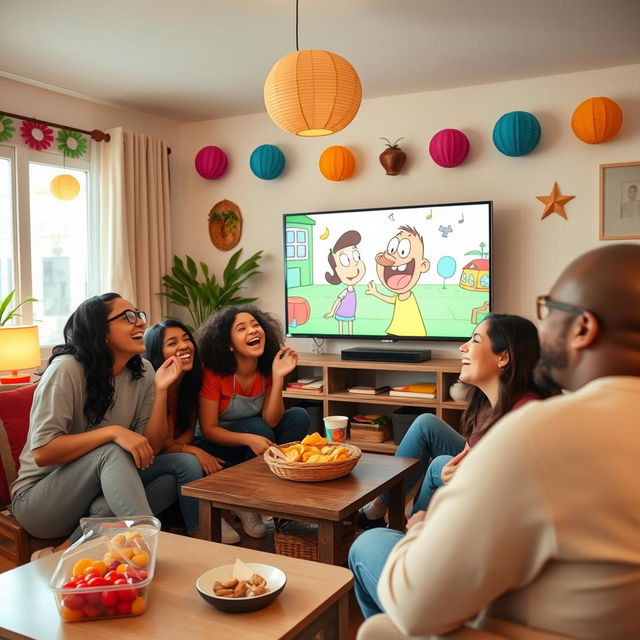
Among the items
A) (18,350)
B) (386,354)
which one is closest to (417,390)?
(386,354)

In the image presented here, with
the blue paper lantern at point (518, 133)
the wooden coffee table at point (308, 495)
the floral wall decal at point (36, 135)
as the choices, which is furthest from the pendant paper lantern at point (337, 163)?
the wooden coffee table at point (308, 495)

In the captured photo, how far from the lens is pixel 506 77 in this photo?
178 inches

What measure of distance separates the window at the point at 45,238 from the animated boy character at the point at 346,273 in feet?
5.46

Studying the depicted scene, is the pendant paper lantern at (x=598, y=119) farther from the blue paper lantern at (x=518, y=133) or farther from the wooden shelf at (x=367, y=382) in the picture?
the wooden shelf at (x=367, y=382)

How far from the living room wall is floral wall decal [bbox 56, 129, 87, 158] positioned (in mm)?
1079

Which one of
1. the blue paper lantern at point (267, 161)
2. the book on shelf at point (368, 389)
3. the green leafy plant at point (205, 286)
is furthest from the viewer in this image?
the green leafy plant at point (205, 286)

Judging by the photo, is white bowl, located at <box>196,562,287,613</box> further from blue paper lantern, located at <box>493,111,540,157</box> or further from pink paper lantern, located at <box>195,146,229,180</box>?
pink paper lantern, located at <box>195,146,229,180</box>

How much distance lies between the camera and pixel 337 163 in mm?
4926

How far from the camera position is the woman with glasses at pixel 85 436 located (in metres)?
2.40

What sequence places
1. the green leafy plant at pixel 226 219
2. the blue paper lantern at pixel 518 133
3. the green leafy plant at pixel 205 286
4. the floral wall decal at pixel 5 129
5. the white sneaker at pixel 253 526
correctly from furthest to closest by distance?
the green leafy plant at pixel 226 219 < the green leafy plant at pixel 205 286 < the blue paper lantern at pixel 518 133 < the floral wall decal at pixel 5 129 < the white sneaker at pixel 253 526

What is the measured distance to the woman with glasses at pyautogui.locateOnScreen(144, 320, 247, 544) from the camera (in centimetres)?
295

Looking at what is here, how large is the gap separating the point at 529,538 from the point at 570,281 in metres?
0.37

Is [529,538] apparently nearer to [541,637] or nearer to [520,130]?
[541,637]

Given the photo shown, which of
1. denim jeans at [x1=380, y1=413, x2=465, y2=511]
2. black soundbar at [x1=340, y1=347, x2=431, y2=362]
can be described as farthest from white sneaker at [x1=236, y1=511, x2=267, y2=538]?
black soundbar at [x1=340, y1=347, x2=431, y2=362]
